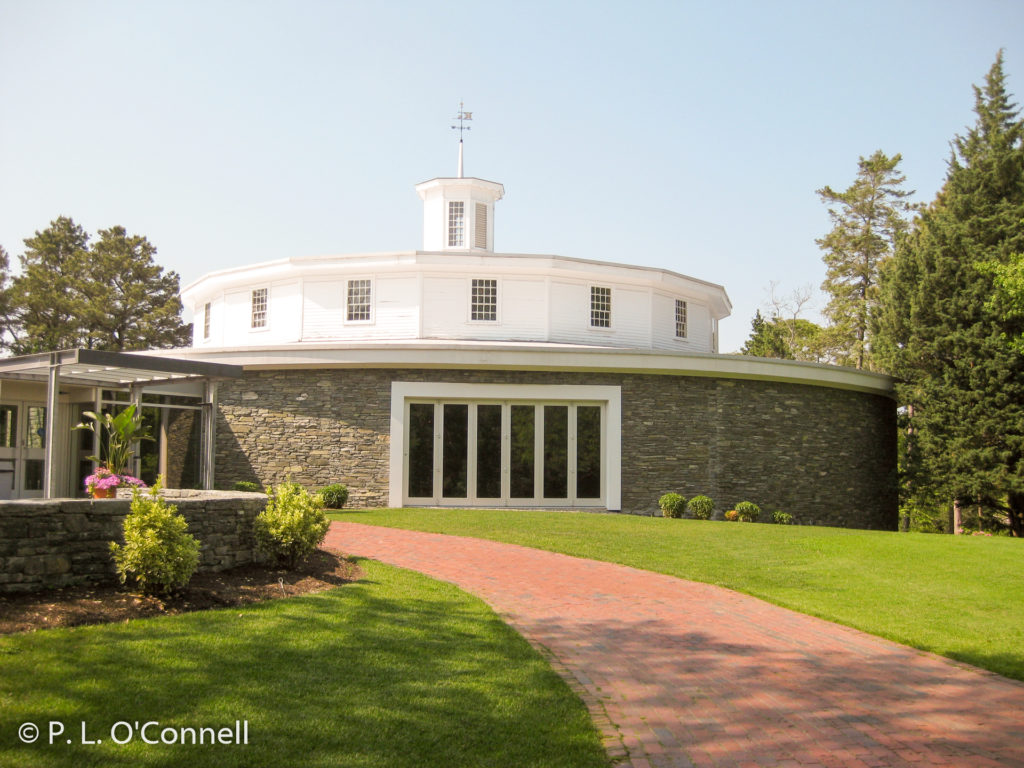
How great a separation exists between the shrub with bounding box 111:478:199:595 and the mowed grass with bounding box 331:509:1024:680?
21.6 feet

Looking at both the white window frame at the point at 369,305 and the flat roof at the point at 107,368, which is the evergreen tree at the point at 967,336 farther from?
the flat roof at the point at 107,368

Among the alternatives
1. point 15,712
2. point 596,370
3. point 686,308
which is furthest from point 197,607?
point 686,308

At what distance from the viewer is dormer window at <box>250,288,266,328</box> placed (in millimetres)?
25406

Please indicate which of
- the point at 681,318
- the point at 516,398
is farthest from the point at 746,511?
the point at 681,318

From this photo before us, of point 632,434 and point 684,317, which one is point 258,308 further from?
point 684,317

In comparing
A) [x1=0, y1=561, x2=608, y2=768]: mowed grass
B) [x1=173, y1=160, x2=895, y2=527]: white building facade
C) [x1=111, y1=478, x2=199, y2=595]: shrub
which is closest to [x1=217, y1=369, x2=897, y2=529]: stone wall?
[x1=173, y1=160, x2=895, y2=527]: white building facade

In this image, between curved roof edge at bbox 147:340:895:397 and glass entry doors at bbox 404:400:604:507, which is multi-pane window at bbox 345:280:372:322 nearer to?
curved roof edge at bbox 147:340:895:397

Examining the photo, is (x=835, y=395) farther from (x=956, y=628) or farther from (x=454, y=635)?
(x=454, y=635)

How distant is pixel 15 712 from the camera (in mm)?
5164

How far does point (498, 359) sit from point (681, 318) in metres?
8.87

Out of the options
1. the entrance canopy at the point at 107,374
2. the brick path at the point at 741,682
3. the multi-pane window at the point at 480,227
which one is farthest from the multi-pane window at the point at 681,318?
the brick path at the point at 741,682

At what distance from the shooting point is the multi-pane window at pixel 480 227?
28.1m

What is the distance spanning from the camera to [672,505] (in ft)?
64.5

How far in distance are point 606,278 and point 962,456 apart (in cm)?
1072
